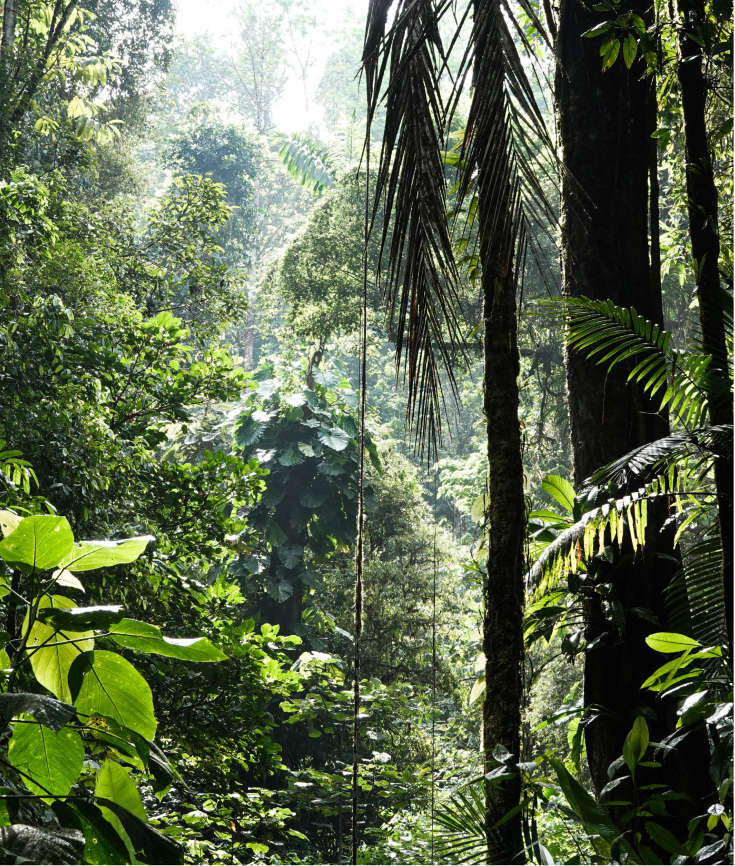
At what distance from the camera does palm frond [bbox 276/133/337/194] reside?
439 inches

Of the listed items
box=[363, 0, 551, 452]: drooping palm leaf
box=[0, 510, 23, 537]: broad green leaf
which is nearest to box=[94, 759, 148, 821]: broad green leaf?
box=[0, 510, 23, 537]: broad green leaf

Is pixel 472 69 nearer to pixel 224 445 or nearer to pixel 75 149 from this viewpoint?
pixel 75 149

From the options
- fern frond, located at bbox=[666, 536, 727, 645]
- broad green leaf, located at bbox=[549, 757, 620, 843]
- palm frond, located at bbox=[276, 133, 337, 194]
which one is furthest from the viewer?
palm frond, located at bbox=[276, 133, 337, 194]

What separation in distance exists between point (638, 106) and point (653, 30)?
42 centimetres

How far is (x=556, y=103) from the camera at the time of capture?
2346 mm

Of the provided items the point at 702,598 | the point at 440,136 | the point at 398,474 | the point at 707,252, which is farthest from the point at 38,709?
the point at 398,474

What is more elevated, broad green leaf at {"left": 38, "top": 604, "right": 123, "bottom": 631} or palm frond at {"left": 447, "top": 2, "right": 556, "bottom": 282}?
palm frond at {"left": 447, "top": 2, "right": 556, "bottom": 282}

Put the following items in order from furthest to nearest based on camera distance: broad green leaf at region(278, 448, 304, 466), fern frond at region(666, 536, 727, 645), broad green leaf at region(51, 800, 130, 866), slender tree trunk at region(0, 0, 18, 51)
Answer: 1. broad green leaf at region(278, 448, 304, 466)
2. slender tree trunk at region(0, 0, 18, 51)
3. fern frond at region(666, 536, 727, 645)
4. broad green leaf at region(51, 800, 130, 866)

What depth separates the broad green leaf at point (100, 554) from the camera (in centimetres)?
68

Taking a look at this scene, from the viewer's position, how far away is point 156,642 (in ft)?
2.10

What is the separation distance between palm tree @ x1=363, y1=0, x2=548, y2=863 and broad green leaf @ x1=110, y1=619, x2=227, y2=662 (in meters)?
0.80

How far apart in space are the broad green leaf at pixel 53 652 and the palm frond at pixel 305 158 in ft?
35.7

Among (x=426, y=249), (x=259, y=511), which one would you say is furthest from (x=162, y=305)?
(x=426, y=249)

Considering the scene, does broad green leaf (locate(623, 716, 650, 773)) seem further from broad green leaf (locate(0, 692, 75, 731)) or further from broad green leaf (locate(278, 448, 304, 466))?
broad green leaf (locate(278, 448, 304, 466))
